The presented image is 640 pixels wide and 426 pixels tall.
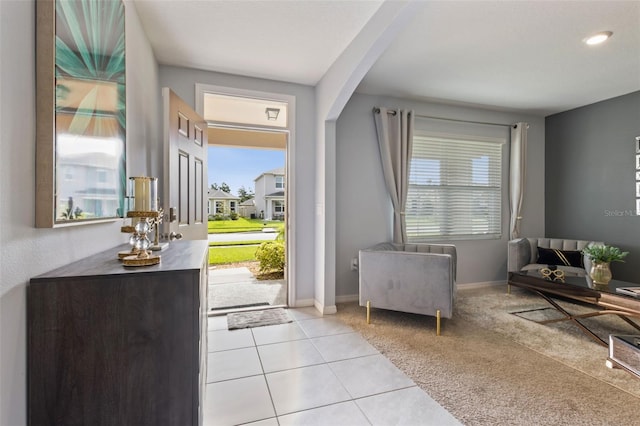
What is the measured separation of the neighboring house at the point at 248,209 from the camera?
8.84 meters

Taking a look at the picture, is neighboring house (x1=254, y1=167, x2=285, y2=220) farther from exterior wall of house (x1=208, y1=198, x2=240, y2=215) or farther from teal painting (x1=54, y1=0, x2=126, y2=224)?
teal painting (x1=54, y1=0, x2=126, y2=224)

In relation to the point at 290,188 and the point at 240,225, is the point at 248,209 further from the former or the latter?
the point at 290,188

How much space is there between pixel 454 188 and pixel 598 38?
87.6 inches

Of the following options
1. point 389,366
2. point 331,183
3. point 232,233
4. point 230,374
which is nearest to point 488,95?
point 331,183

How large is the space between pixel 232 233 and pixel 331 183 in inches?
239

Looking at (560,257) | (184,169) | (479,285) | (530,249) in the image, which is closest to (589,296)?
(560,257)

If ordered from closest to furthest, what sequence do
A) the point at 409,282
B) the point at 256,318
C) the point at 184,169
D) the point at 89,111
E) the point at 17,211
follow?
the point at 17,211 → the point at 89,111 → the point at 184,169 → the point at 409,282 → the point at 256,318

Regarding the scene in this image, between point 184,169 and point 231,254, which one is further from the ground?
point 184,169

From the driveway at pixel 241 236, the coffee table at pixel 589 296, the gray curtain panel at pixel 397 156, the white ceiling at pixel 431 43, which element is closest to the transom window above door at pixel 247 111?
the white ceiling at pixel 431 43

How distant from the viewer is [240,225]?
29.2ft

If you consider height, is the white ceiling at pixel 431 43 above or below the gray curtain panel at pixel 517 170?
above

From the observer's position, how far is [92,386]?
3.08 ft

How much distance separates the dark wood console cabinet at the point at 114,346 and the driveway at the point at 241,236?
7.11 meters

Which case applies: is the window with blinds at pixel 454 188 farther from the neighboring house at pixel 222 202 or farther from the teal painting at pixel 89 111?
the neighboring house at pixel 222 202
